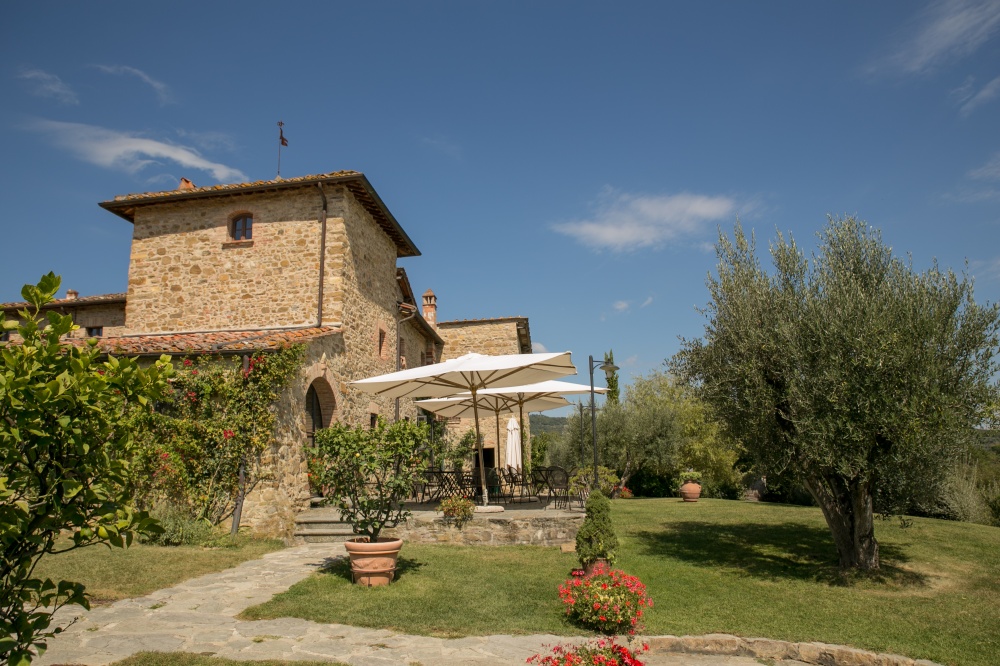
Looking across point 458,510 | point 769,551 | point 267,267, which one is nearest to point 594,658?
point 458,510

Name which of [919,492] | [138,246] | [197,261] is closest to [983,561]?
[919,492]

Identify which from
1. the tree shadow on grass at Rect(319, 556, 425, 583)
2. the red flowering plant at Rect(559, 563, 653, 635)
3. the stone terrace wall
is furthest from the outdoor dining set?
the stone terrace wall

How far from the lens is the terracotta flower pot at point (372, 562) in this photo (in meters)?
6.96

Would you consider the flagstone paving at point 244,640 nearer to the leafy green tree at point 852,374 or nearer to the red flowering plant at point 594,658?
Result: the red flowering plant at point 594,658

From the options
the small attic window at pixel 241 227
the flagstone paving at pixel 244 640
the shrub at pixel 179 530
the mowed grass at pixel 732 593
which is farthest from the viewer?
the small attic window at pixel 241 227

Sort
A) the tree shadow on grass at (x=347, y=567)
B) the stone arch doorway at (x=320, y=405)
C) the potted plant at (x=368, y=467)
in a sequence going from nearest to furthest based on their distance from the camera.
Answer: the potted plant at (x=368, y=467) < the tree shadow on grass at (x=347, y=567) < the stone arch doorway at (x=320, y=405)

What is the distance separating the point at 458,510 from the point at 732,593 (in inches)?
171

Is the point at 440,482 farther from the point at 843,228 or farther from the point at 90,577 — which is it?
the point at 843,228

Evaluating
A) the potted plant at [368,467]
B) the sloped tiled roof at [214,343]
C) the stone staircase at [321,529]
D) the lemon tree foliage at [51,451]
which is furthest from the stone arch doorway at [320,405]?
the lemon tree foliage at [51,451]

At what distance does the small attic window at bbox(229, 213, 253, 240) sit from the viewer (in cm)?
1379

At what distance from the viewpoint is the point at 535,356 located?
9508mm

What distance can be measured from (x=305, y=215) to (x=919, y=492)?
1294 cm

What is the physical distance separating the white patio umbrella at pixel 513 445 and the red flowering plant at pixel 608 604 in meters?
7.67

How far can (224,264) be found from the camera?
13.6 metres
